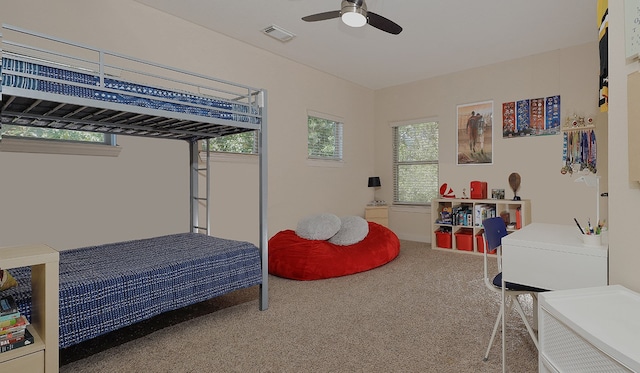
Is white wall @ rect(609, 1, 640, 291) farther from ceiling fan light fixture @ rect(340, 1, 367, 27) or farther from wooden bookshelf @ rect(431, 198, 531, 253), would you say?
wooden bookshelf @ rect(431, 198, 531, 253)

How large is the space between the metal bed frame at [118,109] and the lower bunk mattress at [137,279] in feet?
1.20

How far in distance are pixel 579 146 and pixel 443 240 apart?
2.11m

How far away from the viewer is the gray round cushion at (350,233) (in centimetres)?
417

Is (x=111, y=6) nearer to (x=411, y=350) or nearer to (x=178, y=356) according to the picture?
(x=178, y=356)

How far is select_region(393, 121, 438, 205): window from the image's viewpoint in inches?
229

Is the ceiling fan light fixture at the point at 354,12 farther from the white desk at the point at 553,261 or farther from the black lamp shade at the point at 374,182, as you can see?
the black lamp shade at the point at 374,182

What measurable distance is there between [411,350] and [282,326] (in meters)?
0.92

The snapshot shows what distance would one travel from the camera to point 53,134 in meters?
2.92

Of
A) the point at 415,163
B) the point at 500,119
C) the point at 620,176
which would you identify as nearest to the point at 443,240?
the point at 415,163

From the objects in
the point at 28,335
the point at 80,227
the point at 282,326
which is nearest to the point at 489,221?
the point at 282,326

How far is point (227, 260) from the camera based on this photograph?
2600mm

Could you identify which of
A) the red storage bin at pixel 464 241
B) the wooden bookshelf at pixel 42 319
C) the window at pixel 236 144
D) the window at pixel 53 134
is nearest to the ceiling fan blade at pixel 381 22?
→ the window at pixel 236 144

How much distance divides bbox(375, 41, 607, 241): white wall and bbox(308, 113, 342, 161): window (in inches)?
42.1

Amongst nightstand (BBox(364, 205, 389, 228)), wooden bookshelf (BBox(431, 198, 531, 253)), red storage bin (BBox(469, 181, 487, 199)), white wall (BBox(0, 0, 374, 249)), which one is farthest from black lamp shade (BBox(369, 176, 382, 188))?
red storage bin (BBox(469, 181, 487, 199))
